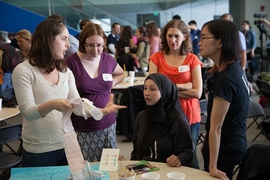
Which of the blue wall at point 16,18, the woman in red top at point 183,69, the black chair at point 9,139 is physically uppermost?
the blue wall at point 16,18

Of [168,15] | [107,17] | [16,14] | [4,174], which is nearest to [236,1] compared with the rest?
[168,15]

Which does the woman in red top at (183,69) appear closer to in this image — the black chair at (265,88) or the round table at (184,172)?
the round table at (184,172)

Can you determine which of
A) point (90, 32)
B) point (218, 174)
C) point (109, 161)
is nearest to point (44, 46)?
point (90, 32)

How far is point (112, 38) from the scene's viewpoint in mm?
8148

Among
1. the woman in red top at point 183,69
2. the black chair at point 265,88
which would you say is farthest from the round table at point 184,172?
the black chair at point 265,88

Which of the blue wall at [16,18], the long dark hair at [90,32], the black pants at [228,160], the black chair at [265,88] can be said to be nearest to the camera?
the black pants at [228,160]

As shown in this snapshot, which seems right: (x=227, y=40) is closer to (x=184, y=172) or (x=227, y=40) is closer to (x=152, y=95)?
(x=152, y=95)

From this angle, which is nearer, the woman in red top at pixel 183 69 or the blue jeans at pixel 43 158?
the blue jeans at pixel 43 158

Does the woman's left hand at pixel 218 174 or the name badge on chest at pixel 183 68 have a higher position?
the name badge on chest at pixel 183 68

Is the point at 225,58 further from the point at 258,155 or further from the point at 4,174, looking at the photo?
the point at 4,174

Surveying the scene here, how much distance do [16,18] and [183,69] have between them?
32.0 feet

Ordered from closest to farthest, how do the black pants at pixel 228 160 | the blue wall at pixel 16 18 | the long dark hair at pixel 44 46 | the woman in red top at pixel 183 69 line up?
the long dark hair at pixel 44 46, the black pants at pixel 228 160, the woman in red top at pixel 183 69, the blue wall at pixel 16 18

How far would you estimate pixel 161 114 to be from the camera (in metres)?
2.28

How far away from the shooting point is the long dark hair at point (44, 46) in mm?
1947
